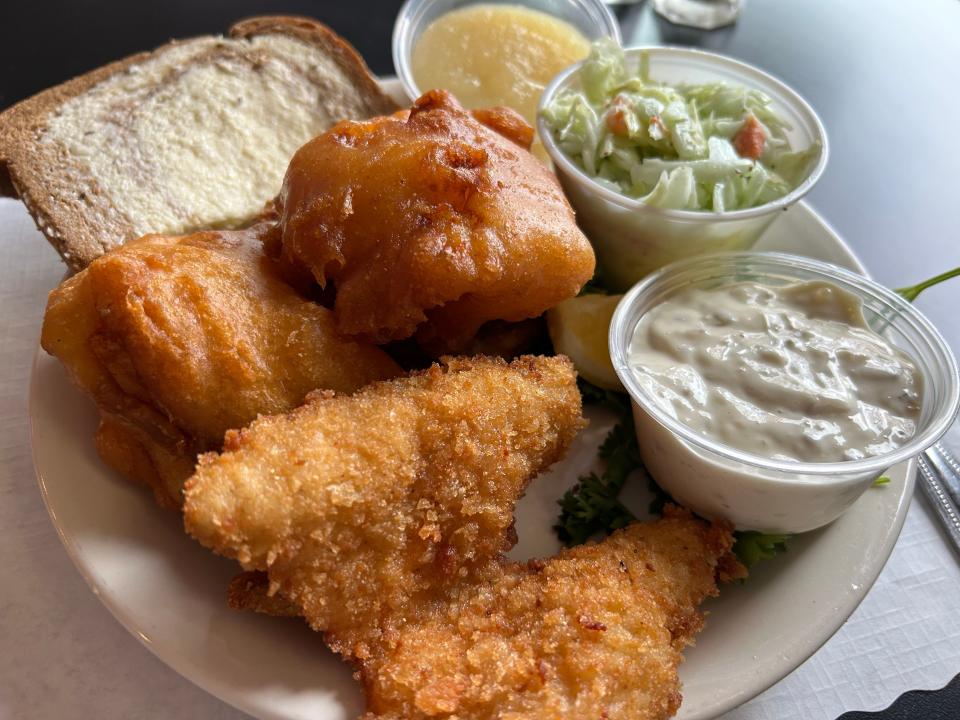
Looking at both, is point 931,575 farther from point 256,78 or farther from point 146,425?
point 256,78

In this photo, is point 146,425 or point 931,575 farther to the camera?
point 931,575

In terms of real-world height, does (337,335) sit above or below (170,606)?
above

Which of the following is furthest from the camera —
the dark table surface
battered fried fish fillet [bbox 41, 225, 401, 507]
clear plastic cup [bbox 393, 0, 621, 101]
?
the dark table surface

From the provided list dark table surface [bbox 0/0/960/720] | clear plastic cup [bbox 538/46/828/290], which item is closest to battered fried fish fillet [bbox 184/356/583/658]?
clear plastic cup [bbox 538/46/828/290]

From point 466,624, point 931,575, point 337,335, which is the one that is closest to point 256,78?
point 337,335

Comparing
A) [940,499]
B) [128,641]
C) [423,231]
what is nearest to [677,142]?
[423,231]

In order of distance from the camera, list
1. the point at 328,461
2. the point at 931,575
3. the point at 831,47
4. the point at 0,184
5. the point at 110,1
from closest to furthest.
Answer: the point at 328,461
the point at 931,575
the point at 0,184
the point at 110,1
the point at 831,47

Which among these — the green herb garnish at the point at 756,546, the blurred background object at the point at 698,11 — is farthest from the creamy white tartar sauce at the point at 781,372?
the blurred background object at the point at 698,11

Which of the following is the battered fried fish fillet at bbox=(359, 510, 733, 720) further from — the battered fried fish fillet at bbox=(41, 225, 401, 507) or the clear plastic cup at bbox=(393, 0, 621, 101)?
the clear plastic cup at bbox=(393, 0, 621, 101)

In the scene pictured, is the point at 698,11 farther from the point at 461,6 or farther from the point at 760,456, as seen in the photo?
the point at 760,456
